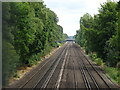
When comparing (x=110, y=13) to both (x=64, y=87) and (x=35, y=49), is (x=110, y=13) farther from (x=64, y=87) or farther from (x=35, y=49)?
(x=64, y=87)

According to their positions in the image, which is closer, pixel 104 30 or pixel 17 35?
pixel 17 35

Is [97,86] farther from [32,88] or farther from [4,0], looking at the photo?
[4,0]

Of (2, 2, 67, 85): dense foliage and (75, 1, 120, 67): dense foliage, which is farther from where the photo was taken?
(75, 1, 120, 67): dense foliage

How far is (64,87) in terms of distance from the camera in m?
22.6

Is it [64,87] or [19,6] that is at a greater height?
[19,6]

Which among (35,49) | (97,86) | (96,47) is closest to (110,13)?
(96,47)

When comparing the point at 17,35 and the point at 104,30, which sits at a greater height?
the point at 104,30

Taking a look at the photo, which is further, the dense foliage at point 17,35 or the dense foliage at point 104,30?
the dense foliage at point 104,30

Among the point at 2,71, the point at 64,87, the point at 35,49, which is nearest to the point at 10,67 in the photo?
the point at 2,71

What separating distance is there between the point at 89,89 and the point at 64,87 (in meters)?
2.18

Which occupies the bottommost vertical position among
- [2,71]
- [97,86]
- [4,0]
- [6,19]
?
[97,86]

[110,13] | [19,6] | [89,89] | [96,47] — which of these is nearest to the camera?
[89,89]

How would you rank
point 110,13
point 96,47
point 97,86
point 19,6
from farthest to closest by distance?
point 96,47 → point 110,13 → point 19,6 → point 97,86

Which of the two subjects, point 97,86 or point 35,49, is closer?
point 97,86
